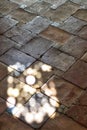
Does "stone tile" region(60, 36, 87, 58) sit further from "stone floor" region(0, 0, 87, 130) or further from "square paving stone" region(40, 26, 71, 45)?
"square paving stone" region(40, 26, 71, 45)

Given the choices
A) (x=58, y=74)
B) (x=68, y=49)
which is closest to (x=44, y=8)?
(x=68, y=49)

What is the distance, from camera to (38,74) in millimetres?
3203

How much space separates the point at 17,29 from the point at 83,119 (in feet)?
6.29

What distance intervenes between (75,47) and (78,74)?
1.82 feet

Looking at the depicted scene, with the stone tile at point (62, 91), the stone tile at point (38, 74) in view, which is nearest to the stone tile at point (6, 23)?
the stone tile at point (38, 74)

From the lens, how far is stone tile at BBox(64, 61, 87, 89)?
10.1 ft

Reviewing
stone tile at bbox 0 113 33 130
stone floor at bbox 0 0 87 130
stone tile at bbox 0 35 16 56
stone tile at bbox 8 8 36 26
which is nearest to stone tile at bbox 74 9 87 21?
stone floor at bbox 0 0 87 130

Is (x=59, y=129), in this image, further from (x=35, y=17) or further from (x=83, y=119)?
(x=35, y=17)

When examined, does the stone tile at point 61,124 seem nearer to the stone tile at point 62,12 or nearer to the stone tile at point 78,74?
the stone tile at point 78,74

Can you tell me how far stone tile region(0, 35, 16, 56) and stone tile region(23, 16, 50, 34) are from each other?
0.41 m

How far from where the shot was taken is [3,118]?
2709 millimetres

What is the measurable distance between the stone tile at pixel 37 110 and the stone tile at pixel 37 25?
137 centimetres

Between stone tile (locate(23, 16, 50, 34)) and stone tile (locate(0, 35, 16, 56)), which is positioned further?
stone tile (locate(23, 16, 50, 34))

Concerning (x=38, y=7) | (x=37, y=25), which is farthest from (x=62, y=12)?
(x=37, y=25)
